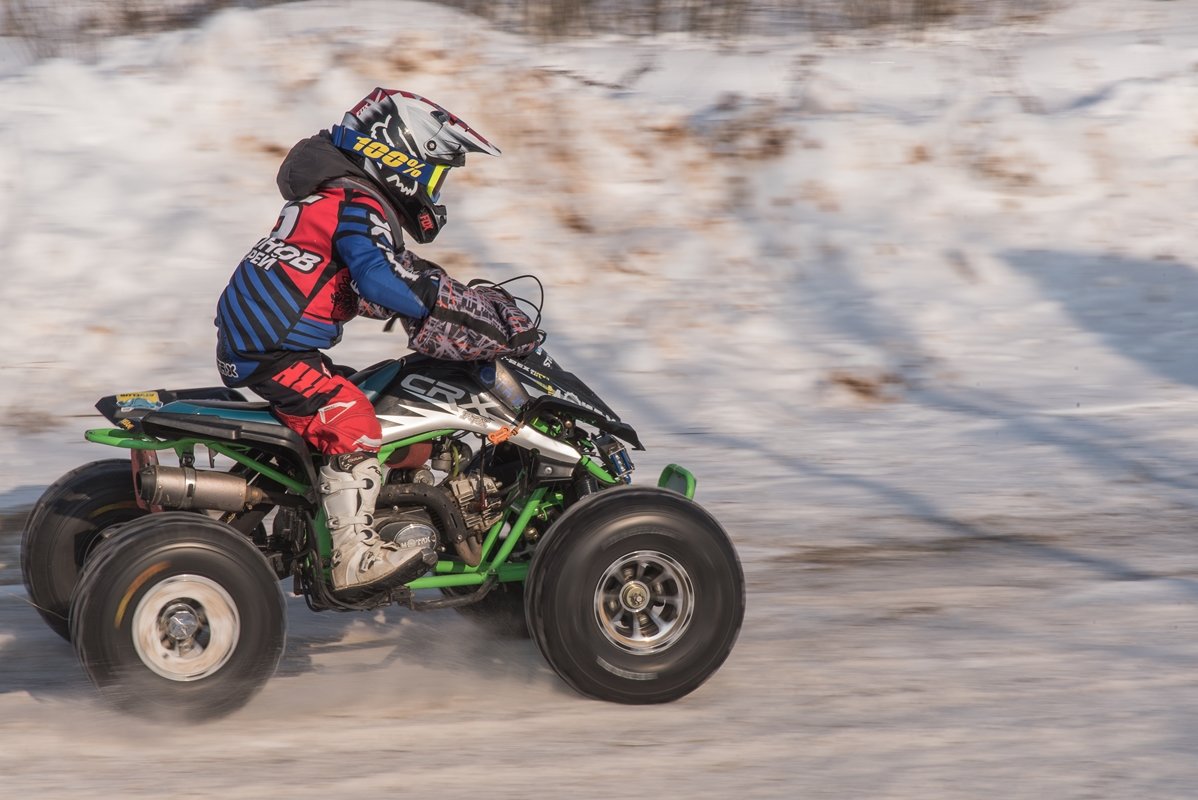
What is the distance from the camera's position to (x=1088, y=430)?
9391mm

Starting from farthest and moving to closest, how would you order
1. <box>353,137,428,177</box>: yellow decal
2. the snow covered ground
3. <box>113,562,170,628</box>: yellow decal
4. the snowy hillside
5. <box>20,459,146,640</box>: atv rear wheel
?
the snowy hillside → <box>20,459,146,640</box>: atv rear wheel → <box>353,137,428,177</box>: yellow decal → the snow covered ground → <box>113,562,170,628</box>: yellow decal

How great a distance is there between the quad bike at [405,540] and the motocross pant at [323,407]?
9 cm

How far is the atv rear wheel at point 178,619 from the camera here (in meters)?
4.80

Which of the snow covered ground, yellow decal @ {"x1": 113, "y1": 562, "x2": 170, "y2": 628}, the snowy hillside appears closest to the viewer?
yellow decal @ {"x1": 113, "y1": 562, "x2": 170, "y2": 628}

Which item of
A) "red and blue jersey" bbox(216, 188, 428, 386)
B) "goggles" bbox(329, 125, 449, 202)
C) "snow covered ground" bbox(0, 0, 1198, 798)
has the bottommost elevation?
"snow covered ground" bbox(0, 0, 1198, 798)

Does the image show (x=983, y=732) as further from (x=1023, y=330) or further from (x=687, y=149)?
(x=687, y=149)

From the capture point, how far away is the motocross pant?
16.9 feet

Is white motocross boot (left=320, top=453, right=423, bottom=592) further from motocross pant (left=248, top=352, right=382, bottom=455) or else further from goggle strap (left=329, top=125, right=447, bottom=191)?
goggle strap (left=329, top=125, right=447, bottom=191)

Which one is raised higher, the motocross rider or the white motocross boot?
the motocross rider

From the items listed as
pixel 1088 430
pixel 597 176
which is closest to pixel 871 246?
pixel 597 176

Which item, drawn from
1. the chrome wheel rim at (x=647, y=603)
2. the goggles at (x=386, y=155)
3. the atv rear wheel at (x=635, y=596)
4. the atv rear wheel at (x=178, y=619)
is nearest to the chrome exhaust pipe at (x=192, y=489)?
the atv rear wheel at (x=178, y=619)

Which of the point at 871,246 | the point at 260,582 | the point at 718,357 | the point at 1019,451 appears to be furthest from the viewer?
the point at 871,246

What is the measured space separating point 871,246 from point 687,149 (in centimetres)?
201

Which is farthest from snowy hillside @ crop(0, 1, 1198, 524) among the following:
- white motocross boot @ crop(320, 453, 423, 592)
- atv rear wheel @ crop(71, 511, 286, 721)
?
atv rear wheel @ crop(71, 511, 286, 721)
